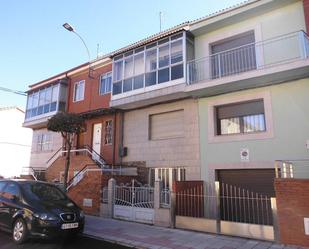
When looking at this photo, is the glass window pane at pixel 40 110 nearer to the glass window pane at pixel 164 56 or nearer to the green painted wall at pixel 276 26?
the glass window pane at pixel 164 56

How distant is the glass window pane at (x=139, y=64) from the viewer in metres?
14.5

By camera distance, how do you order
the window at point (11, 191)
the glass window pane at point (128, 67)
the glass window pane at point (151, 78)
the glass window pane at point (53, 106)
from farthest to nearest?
the glass window pane at point (53, 106), the glass window pane at point (128, 67), the glass window pane at point (151, 78), the window at point (11, 191)

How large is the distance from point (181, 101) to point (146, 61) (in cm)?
273

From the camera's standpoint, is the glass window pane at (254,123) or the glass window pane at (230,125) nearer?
the glass window pane at (254,123)

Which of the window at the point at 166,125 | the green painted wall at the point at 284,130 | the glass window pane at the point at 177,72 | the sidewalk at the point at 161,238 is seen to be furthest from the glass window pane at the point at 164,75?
the sidewalk at the point at 161,238

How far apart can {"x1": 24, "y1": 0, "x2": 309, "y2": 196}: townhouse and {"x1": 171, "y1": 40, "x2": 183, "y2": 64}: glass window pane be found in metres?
0.05

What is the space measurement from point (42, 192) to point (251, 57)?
9164 millimetres

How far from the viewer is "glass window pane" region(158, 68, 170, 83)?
13172 mm

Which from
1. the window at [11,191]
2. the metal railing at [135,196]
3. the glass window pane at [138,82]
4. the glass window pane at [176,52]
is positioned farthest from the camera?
the glass window pane at [138,82]

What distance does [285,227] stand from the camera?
7.61 meters

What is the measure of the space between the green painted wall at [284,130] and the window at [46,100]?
12028 millimetres

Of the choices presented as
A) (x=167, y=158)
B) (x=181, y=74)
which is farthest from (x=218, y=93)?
(x=167, y=158)

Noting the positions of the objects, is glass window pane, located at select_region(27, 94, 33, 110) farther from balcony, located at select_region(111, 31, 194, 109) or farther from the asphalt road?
the asphalt road

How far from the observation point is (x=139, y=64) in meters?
14.6
